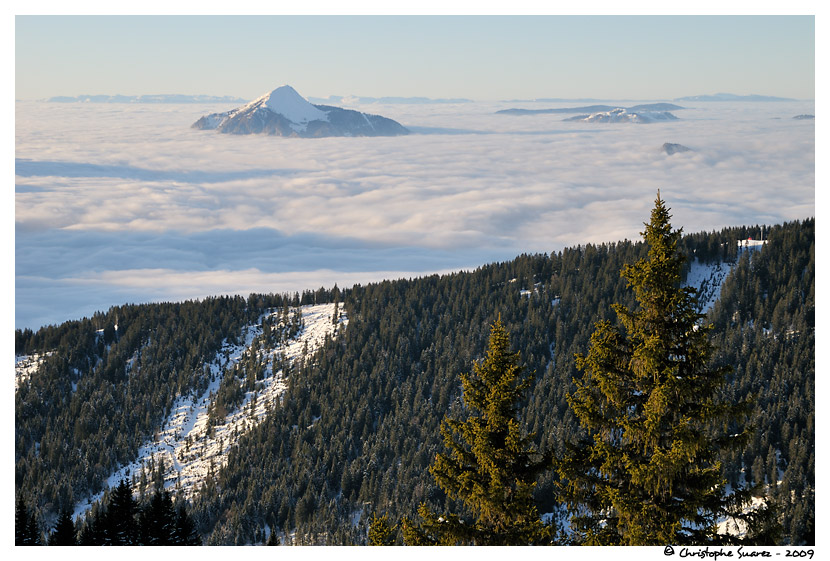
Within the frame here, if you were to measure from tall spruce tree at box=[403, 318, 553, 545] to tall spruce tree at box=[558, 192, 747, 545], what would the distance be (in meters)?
1.51

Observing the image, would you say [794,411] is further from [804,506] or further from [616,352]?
[616,352]

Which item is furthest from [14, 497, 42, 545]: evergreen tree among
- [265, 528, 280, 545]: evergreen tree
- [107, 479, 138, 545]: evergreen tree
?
[265, 528, 280, 545]: evergreen tree

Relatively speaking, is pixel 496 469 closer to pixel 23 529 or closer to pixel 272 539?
pixel 23 529

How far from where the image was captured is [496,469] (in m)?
24.0

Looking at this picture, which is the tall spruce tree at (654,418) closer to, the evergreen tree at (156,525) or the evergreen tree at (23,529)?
the evergreen tree at (156,525)

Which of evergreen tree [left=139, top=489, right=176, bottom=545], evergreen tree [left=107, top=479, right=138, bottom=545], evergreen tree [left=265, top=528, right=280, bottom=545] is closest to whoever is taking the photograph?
evergreen tree [left=139, top=489, right=176, bottom=545]

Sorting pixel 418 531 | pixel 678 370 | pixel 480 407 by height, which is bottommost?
pixel 418 531

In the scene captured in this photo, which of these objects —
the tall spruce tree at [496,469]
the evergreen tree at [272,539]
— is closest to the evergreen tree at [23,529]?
the evergreen tree at [272,539]

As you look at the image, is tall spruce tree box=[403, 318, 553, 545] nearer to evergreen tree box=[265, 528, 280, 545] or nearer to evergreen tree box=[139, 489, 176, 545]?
evergreen tree box=[139, 489, 176, 545]

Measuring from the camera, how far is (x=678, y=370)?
23000 millimetres

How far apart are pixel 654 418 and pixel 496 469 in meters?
5.43

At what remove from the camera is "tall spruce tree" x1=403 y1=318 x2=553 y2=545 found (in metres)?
24.2

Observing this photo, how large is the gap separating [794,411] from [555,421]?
61.8 m
